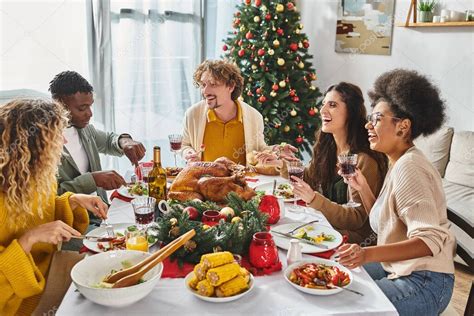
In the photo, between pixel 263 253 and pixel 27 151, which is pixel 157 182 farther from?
pixel 263 253

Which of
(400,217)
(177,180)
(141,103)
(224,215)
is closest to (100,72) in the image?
(141,103)

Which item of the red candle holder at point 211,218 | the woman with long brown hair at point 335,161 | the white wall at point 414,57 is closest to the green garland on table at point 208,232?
the red candle holder at point 211,218

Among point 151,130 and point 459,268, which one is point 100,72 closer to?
point 151,130

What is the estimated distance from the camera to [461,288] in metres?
2.98

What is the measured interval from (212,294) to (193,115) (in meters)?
1.93

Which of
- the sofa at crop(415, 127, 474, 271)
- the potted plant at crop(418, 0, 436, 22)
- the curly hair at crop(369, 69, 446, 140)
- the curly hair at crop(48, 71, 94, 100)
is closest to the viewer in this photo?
the curly hair at crop(369, 69, 446, 140)

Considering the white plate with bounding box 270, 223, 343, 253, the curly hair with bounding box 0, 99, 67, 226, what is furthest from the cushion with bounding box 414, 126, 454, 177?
the curly hair with bounding box 0, 99, 67, 226

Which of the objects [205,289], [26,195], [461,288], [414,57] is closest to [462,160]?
[461,288]

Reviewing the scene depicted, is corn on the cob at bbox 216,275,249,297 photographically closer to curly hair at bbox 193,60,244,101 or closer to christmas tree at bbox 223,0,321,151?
curly hair at bbox 193,60,244,101

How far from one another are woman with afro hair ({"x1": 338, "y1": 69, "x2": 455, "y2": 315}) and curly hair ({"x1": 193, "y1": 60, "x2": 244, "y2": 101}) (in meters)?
1.22

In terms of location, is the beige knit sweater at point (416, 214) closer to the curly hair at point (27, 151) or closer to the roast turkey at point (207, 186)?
the roast turkey at point (207, 186)

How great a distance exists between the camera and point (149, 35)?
15.1 feet

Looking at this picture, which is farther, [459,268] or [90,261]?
[459,268]

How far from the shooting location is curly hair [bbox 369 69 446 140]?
186 cm
